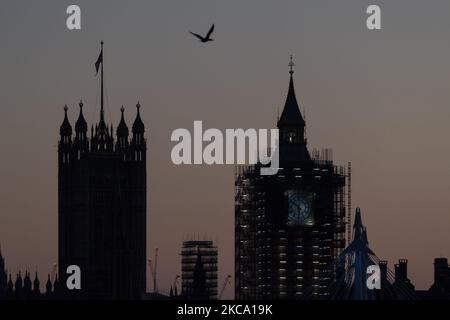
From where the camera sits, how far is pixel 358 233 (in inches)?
6447
